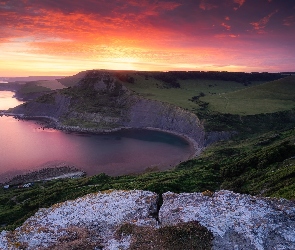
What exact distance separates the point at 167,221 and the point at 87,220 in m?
5.60

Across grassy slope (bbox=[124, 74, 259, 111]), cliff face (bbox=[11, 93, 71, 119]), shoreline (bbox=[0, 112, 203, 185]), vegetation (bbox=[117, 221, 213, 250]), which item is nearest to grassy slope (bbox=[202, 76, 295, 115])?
grassy slope (bbox=[124, 74, 259, 111])

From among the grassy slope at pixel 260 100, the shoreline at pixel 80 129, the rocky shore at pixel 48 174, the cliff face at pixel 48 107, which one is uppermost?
the grassy slope at pixel 260 100

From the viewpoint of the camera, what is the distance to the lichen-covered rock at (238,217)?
47.7 ft

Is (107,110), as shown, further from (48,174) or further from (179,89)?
(48,174)

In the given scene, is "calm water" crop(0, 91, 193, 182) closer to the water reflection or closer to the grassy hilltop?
the water reflection

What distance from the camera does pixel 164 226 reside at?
16.2 m

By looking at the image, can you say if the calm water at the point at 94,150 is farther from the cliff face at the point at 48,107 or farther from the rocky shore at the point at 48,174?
the cliff face at the point at 48,107

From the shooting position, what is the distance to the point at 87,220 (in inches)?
738

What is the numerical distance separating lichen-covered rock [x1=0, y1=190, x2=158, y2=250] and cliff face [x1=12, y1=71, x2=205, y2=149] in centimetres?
7580

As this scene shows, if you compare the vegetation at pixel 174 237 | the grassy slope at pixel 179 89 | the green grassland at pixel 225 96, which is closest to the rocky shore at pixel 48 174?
the vegetation at pixel 174 237

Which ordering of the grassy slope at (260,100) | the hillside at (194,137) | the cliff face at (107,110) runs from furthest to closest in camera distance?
the cliff face at (107,110)
the grassy slope at (260,100)
the hillside at (194,137)

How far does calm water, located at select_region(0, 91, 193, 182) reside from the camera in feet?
243

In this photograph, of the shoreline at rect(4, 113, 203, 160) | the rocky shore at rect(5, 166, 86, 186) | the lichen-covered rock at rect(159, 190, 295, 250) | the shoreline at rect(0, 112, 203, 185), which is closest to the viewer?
the lichen-covered rock at rect(159, 190, 295, 250)

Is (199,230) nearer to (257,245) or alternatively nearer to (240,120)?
(257,245)
